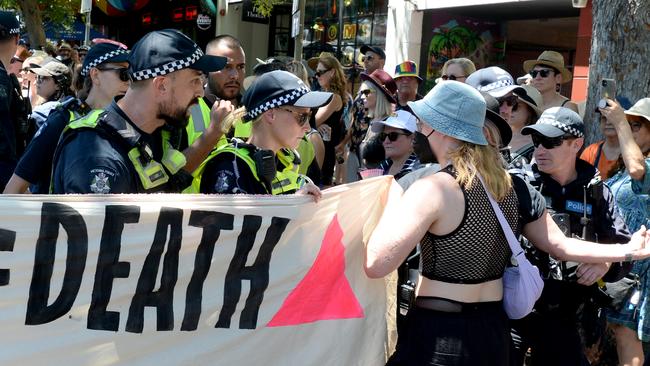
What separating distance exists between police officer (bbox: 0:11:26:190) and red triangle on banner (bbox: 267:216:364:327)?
284cm

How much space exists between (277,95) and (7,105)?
2.65 m

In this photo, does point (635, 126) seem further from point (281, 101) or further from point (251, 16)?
point (251, 16)

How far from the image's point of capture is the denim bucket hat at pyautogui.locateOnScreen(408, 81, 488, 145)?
3.17m

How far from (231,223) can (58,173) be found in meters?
0.76

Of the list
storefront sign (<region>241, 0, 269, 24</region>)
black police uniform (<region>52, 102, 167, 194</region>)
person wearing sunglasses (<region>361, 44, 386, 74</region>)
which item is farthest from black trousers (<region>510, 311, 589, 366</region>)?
storefront sign (<region>241, 0, 269, 24</region>)

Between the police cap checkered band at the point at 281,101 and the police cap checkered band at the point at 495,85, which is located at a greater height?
the police cap checkered band at the point at 495,85

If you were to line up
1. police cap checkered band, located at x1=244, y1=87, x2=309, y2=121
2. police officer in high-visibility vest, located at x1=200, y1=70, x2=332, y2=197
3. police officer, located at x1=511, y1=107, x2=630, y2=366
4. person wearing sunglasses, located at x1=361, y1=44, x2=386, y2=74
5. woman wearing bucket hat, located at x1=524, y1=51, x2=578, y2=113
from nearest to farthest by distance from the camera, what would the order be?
1. police officer in high-visibility vest, located at x1=200, y1=70, x2=332, y2=197
2. police cap checkered band, located at x1=244, y1=87, x2=309, y2=121
3. police officer, located at x1=511, y1=107, x2=630, y2=366
4. woman wearing bucket hat, located at x1=524, y1=51, x2=578, y2=113
5. person wearing sunglasses, located at x1=361, y1=44, x2=386, y2=74

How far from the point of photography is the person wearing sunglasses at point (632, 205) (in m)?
4.80

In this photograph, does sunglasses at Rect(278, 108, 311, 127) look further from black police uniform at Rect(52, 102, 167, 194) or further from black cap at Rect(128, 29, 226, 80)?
black police uniform at Rect(52, 102, 167, 194)

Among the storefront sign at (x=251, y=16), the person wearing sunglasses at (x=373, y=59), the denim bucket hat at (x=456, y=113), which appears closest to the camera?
the denim bucket hat at (x=456, y=113)

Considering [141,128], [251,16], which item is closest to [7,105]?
[141,128]

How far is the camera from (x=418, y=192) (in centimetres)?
304

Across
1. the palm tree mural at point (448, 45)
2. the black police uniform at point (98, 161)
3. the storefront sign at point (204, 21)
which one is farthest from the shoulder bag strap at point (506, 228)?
the storefront sign at point (204, 21)

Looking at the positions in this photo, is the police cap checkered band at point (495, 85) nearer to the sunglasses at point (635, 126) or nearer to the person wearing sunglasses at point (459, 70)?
the sunglasses at point (635, 126)
